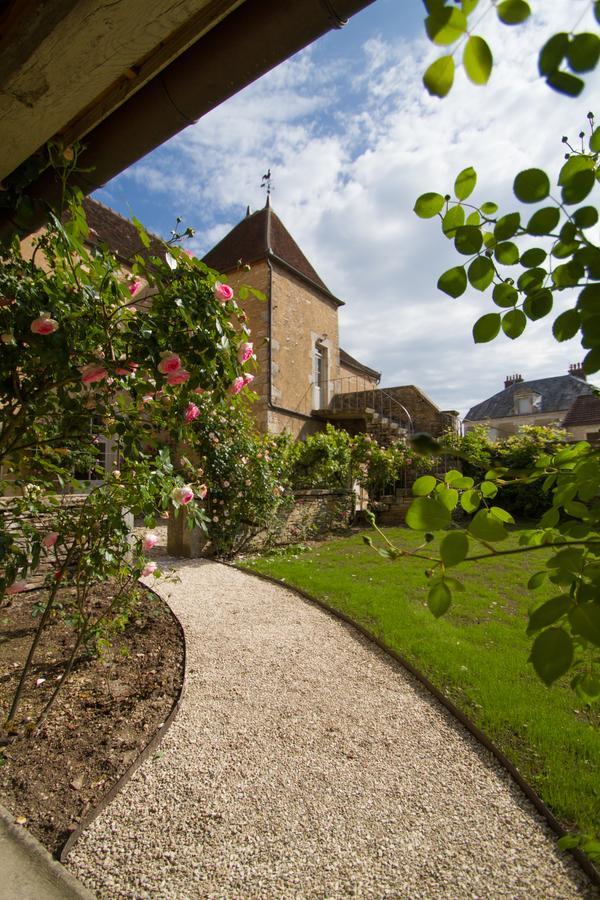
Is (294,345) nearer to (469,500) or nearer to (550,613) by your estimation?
(469,500)

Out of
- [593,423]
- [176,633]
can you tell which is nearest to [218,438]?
[176,633]

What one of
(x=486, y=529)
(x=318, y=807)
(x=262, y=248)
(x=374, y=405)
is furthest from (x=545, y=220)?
(x=374, y=405)

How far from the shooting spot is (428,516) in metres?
0.67

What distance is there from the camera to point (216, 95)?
1.70m

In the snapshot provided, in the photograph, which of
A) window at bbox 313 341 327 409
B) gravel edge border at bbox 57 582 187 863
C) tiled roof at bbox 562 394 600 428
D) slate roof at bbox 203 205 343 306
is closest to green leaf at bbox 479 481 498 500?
gravel edge border at bbox 57 582 187 863

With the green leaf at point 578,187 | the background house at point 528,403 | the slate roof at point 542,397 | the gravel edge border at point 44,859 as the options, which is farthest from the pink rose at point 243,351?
the slate roof at point 542,397

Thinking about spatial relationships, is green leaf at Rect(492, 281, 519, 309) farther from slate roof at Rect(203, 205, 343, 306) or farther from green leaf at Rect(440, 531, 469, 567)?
slate roof at Rect(203, 205, 343, 306)

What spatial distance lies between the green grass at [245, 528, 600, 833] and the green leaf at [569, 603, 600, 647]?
0.72ft

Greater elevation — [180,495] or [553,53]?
[553,53]

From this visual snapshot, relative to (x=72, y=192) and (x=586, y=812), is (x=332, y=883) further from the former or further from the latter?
(x=72, y=192)

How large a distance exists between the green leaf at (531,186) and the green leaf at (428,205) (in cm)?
16

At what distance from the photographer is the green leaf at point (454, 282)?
30.8 inches

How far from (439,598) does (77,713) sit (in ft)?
8.79

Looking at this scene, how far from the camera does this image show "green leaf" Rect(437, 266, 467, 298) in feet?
2.56
